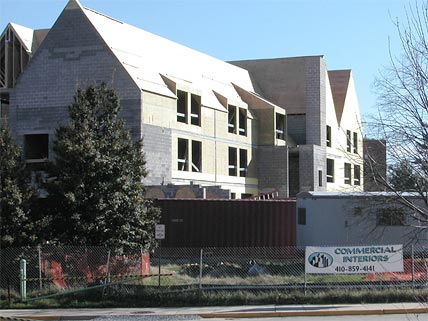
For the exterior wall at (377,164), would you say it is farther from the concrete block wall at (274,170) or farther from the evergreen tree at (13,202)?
the concrete block wall at (274,170)

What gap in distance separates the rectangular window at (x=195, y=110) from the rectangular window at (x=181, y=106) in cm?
86

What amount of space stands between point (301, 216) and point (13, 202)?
1297 cm

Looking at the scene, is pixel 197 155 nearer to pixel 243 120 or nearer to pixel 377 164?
pixel 243 120

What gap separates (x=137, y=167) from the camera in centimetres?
2277

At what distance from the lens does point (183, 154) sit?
4381 centimetres

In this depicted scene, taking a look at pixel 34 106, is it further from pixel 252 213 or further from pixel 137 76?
pixel 252 213

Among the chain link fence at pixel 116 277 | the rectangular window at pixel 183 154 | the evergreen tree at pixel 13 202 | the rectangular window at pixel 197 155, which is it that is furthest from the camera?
the rectangular window at pixel 197 155

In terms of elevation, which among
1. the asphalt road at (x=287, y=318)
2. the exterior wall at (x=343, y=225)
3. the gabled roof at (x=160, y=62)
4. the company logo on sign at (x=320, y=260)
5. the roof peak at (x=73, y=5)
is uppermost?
the roof peak at (x=73, y=5)

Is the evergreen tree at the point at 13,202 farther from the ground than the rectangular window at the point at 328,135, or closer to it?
closer to it

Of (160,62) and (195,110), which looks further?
(195,110)

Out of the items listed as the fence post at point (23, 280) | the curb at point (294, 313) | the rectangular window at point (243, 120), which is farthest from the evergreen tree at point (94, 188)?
the rectangular window at point (243, 120)

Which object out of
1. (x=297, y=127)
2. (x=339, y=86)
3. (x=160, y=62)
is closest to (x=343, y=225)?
(x=160, y=62)

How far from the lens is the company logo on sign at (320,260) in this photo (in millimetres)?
18938

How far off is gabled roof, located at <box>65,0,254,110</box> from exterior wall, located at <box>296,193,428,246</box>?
15.3 m
